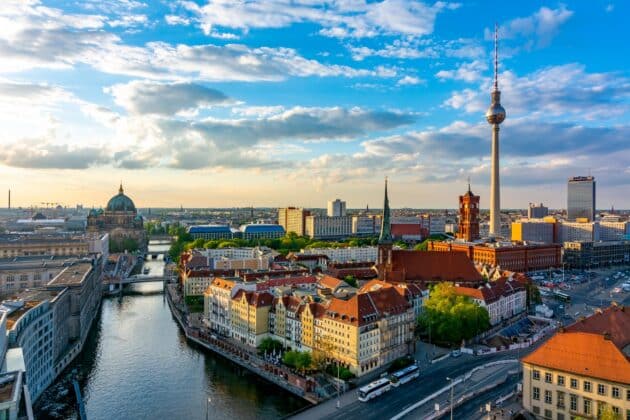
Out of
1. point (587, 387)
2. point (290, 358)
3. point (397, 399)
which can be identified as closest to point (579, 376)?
point (587, 387)

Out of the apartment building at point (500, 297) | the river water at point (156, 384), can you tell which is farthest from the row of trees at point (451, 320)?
the river water at point (156, 384)

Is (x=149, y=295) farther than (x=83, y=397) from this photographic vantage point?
Yes

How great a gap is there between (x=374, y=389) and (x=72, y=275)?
53.3 metres

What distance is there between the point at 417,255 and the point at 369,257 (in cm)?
6251

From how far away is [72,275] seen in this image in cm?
7738

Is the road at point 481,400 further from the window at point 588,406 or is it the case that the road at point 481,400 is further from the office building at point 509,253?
the office building at point 509,253

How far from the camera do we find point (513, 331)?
70875mm

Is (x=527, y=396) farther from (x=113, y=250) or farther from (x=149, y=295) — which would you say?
(x=113, y=250)

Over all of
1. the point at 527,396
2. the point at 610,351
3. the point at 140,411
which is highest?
the point at 610,351

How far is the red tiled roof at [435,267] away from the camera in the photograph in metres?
94.6

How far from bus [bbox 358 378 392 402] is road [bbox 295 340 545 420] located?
0.45 meters

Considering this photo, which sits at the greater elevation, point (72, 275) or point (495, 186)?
point (495, 186)

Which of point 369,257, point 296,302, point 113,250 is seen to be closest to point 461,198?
point 369,257

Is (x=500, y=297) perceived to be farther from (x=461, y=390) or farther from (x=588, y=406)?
(x=588, y=406)
